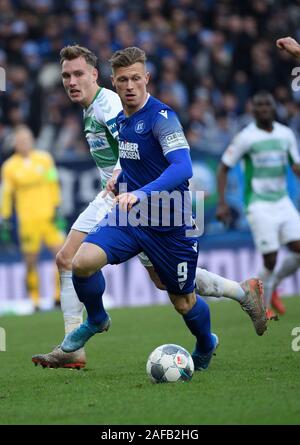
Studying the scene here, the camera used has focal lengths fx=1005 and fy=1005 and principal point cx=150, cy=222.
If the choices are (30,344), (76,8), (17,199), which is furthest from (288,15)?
(30,344)

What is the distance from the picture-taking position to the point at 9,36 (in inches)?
736

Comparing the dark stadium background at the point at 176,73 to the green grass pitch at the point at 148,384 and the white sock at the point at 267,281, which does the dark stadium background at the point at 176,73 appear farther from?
the green grass pitch at the point at 148,384

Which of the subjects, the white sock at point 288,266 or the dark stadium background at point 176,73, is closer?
the white sock at point 288,266

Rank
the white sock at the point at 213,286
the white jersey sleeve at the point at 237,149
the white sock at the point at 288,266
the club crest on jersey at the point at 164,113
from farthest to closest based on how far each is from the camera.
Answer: the white sock at the point at 288,266, the white jersey sleeve at the point at 237,149, the white sock at the point at 213,286, the club crest on jersey at the point at 164,113

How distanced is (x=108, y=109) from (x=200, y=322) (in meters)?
1.89

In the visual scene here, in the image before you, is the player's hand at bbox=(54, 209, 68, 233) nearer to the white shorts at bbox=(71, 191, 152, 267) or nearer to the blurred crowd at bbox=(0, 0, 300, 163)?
the blurred crowd at bbox=(0, 0, 300, 163)

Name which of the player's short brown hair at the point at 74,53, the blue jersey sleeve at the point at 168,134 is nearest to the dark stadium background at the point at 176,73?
the player's short brown hair at the point at 74,53

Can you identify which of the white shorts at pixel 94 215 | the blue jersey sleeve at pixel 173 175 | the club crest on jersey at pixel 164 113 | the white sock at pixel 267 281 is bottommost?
the white sock at pixel 267 281

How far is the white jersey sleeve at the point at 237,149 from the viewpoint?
11883 mm

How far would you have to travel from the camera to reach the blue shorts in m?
7.05

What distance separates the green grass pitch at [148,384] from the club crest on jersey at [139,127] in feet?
5.78

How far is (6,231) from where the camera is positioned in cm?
1534

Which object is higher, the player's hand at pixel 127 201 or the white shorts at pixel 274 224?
the player's hand at pixel 127 201
